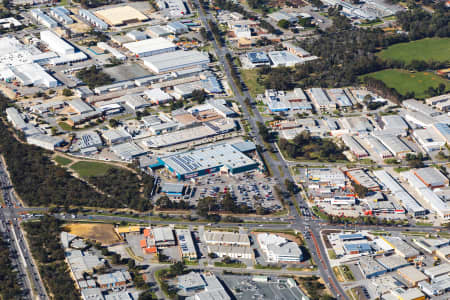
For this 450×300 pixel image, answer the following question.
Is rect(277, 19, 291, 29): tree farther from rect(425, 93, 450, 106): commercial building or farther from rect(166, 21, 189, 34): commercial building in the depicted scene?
rect(425, 93, 450, 106): commercial building

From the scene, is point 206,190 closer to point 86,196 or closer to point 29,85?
point 86,196

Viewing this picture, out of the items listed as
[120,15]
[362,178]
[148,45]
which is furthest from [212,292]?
[120,15]

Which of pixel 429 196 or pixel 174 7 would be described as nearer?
pixel 429 196

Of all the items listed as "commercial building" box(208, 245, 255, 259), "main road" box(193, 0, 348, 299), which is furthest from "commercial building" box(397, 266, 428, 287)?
"commercial building" box(208, 245, 255, 259)

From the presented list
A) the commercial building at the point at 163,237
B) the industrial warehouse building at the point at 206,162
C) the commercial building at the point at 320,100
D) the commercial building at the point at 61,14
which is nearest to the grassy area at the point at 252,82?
the commercial building at the point at 320,100

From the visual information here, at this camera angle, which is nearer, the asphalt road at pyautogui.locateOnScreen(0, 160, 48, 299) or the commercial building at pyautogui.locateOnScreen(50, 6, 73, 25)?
the asphalt road at pyautogui.locateOnScreen(0, 160, 48, 299)

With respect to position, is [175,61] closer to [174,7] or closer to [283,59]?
[283,59]
